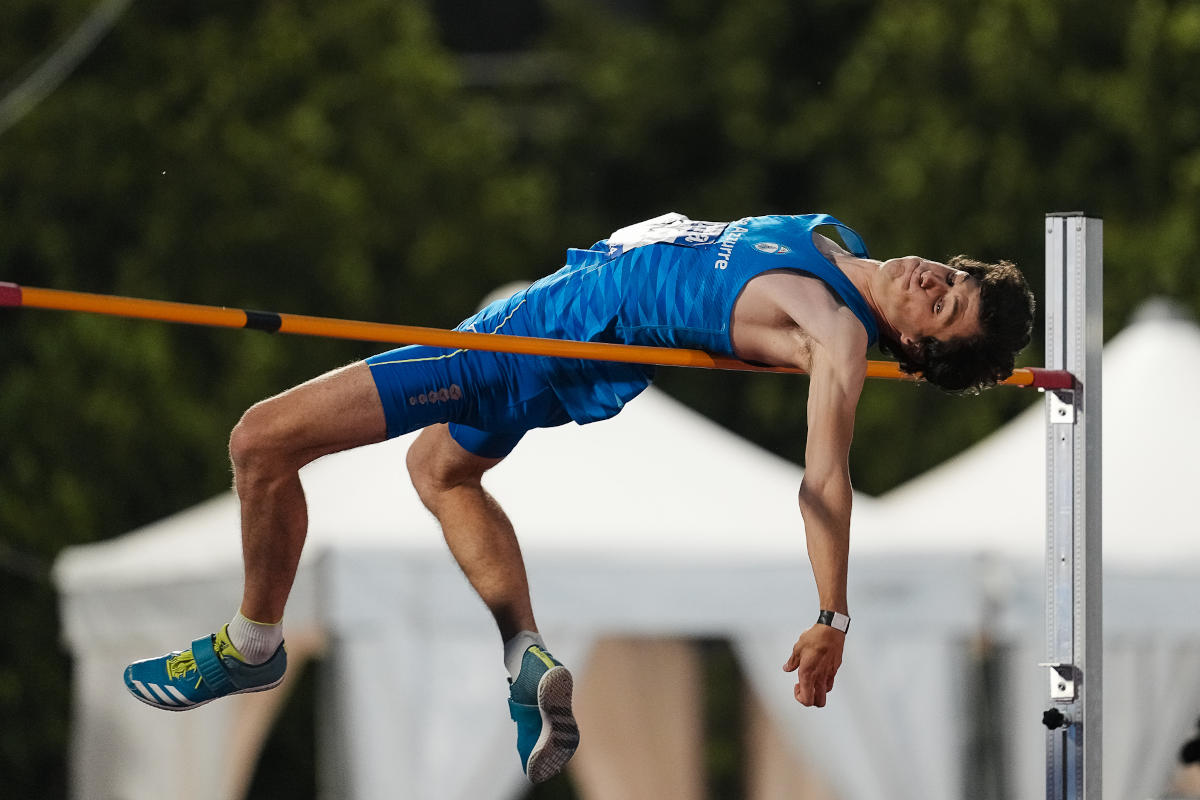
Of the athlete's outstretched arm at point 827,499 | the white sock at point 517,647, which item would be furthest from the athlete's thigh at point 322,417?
the athlete's outstretched arm at point 827,499

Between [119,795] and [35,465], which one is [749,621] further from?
[35,465]

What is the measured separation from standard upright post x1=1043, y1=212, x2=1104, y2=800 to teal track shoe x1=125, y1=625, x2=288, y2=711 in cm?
200

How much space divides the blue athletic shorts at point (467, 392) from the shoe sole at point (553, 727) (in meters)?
0.60

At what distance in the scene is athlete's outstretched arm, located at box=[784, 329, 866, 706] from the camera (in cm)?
436

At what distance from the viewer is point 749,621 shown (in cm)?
867

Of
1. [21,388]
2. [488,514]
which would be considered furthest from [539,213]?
[488,514]

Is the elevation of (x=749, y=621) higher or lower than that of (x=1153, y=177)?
lower

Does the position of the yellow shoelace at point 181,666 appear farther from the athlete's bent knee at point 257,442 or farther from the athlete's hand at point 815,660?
the athlete's hand at point 815,660

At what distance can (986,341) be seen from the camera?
16.3 feet

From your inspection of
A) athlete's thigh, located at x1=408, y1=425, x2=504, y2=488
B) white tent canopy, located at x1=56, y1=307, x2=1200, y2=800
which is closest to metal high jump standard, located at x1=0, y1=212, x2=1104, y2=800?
athlete's thigh, located at x1=408, y1=425, x2=504, y2=488

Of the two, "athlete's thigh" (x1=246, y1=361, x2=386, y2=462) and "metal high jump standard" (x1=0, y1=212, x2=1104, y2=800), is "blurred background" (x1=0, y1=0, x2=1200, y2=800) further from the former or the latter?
"athlete's thigh" (x1=246, y1=361, x2=386, y2=462)

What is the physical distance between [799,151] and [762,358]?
13.9 metres

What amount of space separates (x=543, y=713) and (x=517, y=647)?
216 mm

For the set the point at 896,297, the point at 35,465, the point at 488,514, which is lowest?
the point at 488,514
